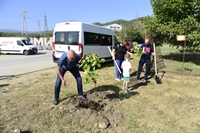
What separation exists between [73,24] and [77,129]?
648cm

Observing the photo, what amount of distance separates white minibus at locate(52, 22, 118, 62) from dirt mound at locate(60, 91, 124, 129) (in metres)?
4.27

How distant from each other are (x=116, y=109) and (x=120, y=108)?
130 mm

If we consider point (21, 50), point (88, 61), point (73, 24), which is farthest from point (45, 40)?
point (88, 61)

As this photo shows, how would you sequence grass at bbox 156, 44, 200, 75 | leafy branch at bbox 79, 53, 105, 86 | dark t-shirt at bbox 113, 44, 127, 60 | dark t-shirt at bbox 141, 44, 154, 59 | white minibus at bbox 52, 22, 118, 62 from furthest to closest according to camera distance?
white minibus at bbox 52, 22, 118, 62
grass at bbox 156, 44, 200, 75
dark t-shirt at bbox 113, 44, 127, 60
dark t-shirt at bbox 141, 44, 154, 59
leafy branch at bbox 79, 53, 105, 86

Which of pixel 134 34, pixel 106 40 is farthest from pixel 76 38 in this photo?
pixel 134 34

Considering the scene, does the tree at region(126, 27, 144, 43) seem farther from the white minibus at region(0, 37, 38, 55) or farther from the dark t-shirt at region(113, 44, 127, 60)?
the dark t-shirt at region(113, 44, 127, 60)

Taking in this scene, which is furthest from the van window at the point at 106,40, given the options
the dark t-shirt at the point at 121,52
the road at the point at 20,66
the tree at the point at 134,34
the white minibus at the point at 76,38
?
the tree at the point at 134,34

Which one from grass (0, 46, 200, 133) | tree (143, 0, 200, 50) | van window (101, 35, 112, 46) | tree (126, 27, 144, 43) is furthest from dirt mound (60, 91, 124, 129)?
tree (126, 27, 144, 43)

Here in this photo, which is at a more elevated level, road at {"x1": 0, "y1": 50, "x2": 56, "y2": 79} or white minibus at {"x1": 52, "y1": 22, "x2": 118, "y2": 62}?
white minibus at {"x1": 52, "y1": 22, "x2": 118, "y2": 62}

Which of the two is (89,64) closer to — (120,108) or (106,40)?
(120,108)

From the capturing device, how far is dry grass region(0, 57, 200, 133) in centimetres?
349

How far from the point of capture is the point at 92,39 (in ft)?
31.4

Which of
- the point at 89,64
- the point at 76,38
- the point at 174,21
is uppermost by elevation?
the point at 174,21

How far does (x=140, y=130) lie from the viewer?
11.2 feet
